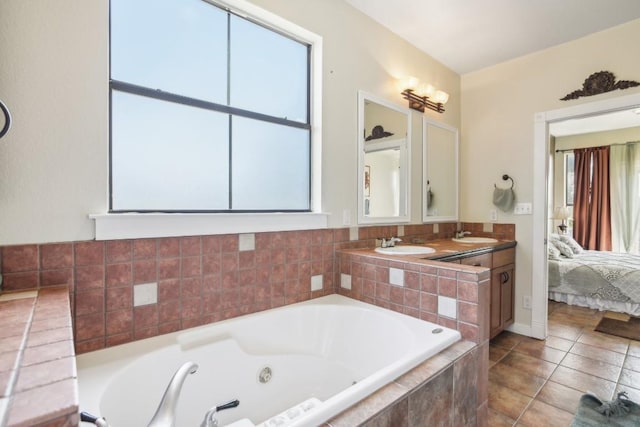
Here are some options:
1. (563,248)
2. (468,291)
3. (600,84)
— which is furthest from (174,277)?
(563,248)

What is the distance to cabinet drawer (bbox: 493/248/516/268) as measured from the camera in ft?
8.71

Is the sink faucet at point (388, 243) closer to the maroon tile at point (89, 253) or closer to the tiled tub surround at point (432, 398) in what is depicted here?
the tiled tub surround at point (432, 398)

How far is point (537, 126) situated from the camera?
9.32ft

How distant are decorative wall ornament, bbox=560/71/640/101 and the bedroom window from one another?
4.00 m

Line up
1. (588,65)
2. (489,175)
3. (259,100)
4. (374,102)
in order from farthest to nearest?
(489,175) → (588,65) → (374,102) → (259,100)

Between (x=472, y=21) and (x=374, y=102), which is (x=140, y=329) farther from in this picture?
(x=472, y=21)

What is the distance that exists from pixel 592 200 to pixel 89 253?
23.5 feet

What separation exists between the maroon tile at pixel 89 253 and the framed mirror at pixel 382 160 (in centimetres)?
156

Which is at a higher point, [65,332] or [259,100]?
[259,100]

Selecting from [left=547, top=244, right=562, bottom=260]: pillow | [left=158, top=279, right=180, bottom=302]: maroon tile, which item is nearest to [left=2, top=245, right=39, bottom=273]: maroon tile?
[left=158, top=279, right=180, bottom=302]: maroon tile

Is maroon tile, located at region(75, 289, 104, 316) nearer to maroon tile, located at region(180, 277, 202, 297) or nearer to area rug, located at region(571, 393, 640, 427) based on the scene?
maroon tile, located at region(180, 277, 202, 297)

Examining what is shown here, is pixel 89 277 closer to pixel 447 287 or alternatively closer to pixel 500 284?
pixel 447 287

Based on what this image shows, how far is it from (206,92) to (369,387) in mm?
1561

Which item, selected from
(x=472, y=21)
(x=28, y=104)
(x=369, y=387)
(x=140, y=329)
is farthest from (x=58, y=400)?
(x=472, y=21)
